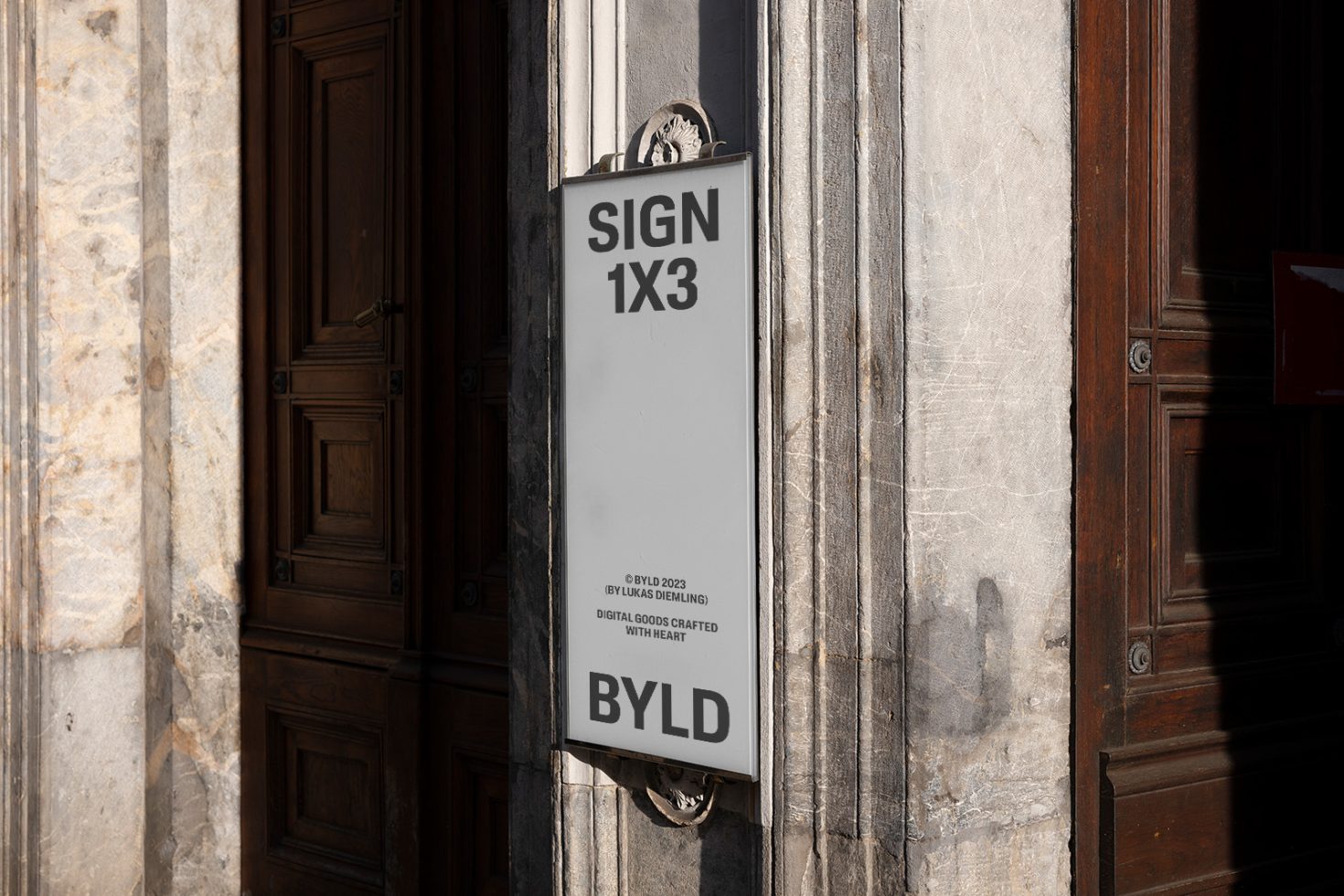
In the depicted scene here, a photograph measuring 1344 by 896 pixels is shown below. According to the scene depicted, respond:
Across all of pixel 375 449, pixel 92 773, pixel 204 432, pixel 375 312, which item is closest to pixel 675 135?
pixel 375 312

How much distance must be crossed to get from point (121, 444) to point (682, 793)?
223 centimetres

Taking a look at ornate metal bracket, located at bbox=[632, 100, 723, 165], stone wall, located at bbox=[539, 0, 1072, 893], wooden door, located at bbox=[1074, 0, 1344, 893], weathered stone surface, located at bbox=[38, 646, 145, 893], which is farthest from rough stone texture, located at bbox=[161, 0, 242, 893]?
wooden door, located at bbox=[1074, 0, 1344, 893]

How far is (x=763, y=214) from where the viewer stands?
2.37 meters

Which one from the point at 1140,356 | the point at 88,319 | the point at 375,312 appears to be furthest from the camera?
the point at 88,319

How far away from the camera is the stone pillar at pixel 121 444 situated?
392 centimetres

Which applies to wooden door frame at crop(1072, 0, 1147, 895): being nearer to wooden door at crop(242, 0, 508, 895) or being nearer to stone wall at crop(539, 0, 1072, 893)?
stone wall at crop(539, 0, 1072, 893)

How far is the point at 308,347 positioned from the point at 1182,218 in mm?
2357

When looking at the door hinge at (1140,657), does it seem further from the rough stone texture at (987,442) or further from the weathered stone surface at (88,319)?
the weathered stone surface at (88,319)

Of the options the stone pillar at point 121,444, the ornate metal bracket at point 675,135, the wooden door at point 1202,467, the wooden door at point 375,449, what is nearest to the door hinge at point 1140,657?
the wooden door at point 1202,467

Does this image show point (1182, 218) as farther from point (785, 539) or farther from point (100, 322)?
point (100, 322)

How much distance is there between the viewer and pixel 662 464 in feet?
8.21

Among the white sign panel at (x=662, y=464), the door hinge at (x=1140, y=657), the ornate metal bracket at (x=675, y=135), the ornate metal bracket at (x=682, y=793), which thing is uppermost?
the ornate metal bracket at (x=675, y=135)

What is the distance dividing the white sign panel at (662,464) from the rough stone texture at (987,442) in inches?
11.3

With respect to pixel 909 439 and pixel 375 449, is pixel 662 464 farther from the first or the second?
pixel 375 449
